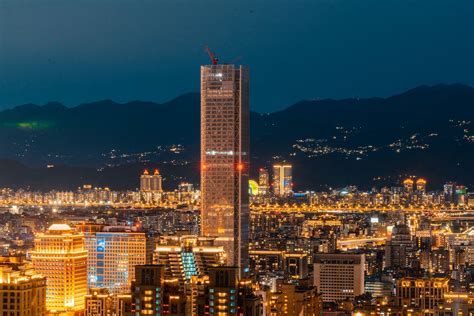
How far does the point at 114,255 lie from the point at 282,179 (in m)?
26.7

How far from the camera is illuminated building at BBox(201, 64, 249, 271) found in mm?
24453

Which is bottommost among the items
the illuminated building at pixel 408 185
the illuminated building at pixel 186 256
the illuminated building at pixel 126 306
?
the illuminated building at pixel 126 306

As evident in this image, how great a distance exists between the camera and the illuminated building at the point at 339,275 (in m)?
23.8

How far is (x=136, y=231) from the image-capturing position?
2211cm

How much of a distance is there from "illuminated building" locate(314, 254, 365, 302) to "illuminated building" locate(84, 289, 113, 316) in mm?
7126

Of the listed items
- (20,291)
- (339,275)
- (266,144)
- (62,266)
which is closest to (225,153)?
(339,275)

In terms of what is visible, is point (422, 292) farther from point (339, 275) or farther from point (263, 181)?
point (263, 181)

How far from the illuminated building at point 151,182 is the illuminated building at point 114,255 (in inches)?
915

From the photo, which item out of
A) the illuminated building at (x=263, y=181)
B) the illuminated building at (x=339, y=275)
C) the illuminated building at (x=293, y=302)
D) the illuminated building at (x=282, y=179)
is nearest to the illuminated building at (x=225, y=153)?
the illuminated building at (x=339, y=275)

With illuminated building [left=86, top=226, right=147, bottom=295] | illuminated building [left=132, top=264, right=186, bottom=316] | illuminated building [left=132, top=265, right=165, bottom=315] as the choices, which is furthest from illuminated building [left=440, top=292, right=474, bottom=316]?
illuminated building [left=132, top=265, right=165, bottom=315]

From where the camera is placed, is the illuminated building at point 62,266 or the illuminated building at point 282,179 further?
the illuminated building at point 282,179

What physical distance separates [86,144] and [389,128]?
1426 centimetres

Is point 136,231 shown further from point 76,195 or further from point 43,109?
point 76,195

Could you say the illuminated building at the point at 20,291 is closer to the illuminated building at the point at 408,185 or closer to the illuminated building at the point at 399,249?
the illuminated building at the point at 399,249
